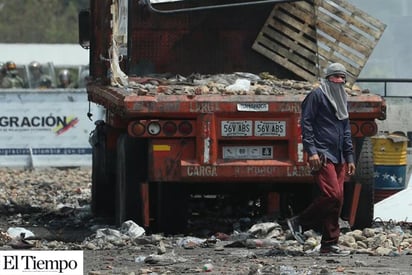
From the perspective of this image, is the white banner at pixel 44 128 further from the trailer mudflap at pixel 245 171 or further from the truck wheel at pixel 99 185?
the trailer mudflap at pixel 245 171

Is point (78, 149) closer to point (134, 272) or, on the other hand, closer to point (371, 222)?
point (371, 222)

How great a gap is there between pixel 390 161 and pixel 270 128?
2.78 m

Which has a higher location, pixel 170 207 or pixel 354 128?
pixel 354 128

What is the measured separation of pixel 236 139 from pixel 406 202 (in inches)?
101

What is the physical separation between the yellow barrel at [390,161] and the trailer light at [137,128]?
338 centimetres

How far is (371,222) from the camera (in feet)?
44.8

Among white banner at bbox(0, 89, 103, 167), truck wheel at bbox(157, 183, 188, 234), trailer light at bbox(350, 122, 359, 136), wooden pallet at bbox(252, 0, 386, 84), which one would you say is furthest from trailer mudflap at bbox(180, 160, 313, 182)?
white banner at bbox(0, 89, 103, 167)

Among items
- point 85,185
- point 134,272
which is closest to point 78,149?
point 85,185

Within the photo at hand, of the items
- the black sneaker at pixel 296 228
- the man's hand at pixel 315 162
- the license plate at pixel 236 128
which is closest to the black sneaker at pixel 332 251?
the black sneaker at pixel 296 228

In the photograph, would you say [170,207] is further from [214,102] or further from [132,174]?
[214,102]

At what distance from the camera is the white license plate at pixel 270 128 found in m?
13.0

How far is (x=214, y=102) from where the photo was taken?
12.9 meters

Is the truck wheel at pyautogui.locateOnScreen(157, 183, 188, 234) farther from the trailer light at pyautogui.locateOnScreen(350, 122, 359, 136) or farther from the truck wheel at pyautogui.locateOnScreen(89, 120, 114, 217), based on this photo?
the truck wheel at pyautogui.locateOnScreen(89, 120, 114, 217)

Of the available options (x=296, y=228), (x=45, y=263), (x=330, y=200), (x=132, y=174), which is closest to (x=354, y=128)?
(x=296, y=228)
